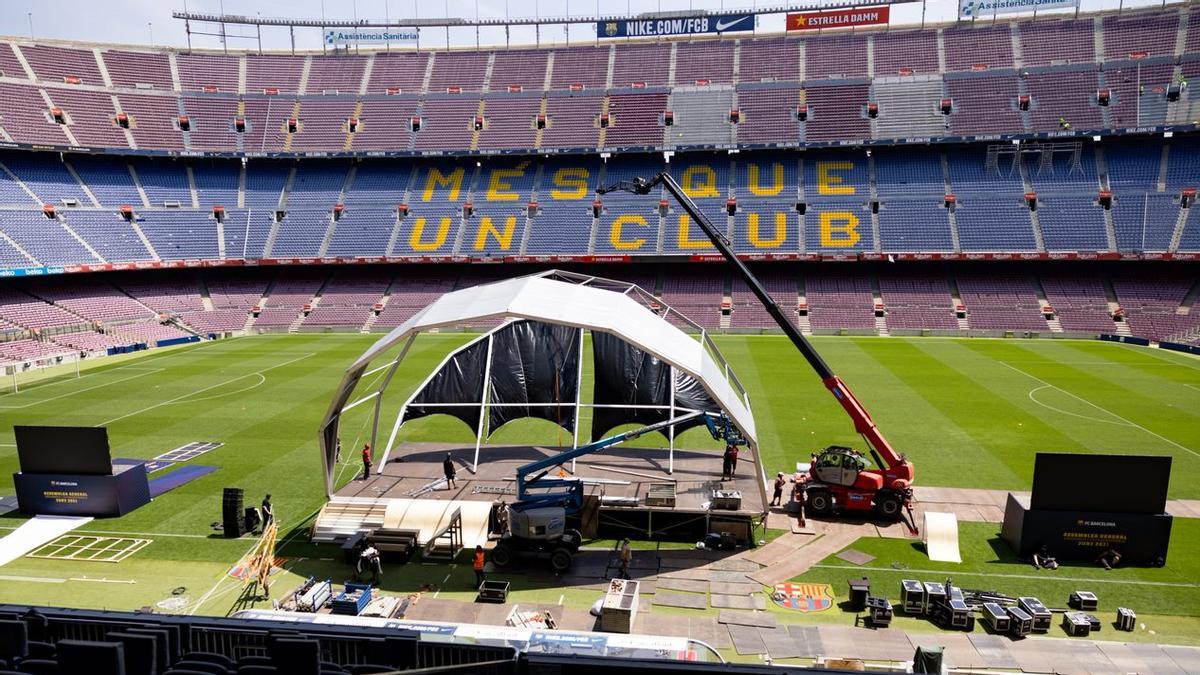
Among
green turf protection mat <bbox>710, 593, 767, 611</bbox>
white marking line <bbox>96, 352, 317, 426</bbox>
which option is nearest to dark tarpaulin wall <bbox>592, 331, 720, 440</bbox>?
green turf protection mat <bbox>710, 593, 767, 611</bbox>

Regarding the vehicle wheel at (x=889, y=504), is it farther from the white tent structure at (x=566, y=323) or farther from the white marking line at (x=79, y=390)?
the white marking line at (x=79, y=390)

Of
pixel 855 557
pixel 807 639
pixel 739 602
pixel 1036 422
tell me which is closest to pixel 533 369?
pixel 739 602

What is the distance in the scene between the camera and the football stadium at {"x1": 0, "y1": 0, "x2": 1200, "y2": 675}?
610 inches

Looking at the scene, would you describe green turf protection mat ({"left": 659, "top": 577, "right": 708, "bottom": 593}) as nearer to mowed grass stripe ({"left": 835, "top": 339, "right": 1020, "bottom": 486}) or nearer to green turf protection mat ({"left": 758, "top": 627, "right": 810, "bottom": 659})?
green turf protection mat ({"left": 758, "top": 627, "right": 810, "bottom": 659})

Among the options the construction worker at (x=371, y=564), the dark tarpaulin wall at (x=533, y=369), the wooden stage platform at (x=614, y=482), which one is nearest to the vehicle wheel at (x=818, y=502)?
the wooden stage platform at (x=614, y=482)

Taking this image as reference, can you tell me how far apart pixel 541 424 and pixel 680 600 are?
16023mm

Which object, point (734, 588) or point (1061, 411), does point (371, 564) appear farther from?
point (1061, 411)

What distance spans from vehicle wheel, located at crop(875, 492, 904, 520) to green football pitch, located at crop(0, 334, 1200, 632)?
5.38 ft

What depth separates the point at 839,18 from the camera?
76.9 meters

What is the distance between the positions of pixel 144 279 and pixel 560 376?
5731 centimetres

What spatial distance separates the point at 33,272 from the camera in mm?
52875

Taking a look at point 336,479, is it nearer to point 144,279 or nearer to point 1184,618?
point 1184,618

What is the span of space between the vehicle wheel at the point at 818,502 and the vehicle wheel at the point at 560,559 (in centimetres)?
804

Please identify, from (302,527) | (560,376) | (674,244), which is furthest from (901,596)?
(674,244)
